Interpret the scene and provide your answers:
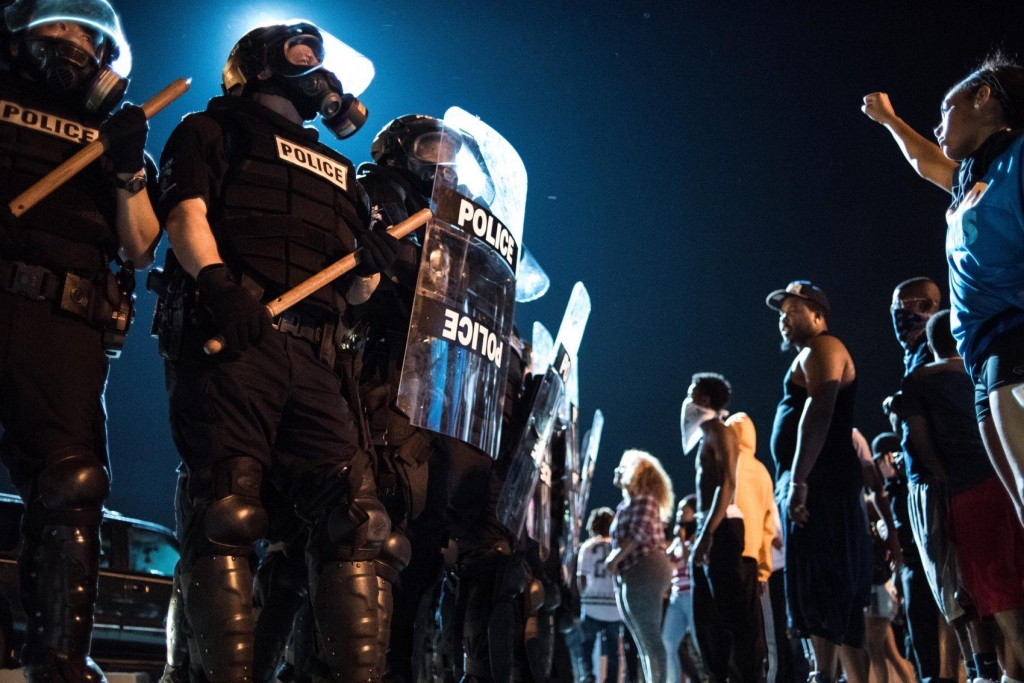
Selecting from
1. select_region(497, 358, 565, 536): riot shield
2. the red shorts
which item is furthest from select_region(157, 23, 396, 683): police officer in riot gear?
the red shorts

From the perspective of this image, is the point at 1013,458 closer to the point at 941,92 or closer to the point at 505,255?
the point at 505,255

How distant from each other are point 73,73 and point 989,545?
10.6 ft

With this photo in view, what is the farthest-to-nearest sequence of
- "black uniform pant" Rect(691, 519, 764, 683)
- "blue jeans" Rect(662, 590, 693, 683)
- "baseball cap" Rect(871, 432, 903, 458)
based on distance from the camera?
"baseball cap" Rect(871, 432, 903, 458) → "blue jeans" Rect(662, 590, 693, 683) → "black uniform pant" Rect(691, 519, 764, 683)

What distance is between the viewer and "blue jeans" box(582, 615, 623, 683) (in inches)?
303

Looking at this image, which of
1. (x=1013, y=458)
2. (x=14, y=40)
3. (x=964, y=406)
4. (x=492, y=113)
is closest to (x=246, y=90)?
(x=14, y=40)

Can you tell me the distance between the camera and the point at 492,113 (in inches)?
348

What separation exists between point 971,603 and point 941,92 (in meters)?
7.08

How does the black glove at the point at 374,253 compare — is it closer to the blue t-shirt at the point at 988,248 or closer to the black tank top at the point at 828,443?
the blue t-shirt at the point at 988,248

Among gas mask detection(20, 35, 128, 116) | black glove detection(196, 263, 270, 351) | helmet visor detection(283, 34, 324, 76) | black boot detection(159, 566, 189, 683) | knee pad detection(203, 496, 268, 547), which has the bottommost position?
black boot detection(159, 566, 189, 683)

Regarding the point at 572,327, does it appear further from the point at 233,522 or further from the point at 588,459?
the point at 233,522

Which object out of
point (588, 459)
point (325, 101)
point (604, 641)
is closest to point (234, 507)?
point (325, 101)

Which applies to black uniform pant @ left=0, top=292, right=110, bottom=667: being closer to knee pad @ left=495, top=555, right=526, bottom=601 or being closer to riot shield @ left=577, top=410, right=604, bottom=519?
knee pad @ left=495, top=555, right=526, bottom=601

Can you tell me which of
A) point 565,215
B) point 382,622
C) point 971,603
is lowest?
point 382,622

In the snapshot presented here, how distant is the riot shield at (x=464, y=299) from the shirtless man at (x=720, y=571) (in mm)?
1712
